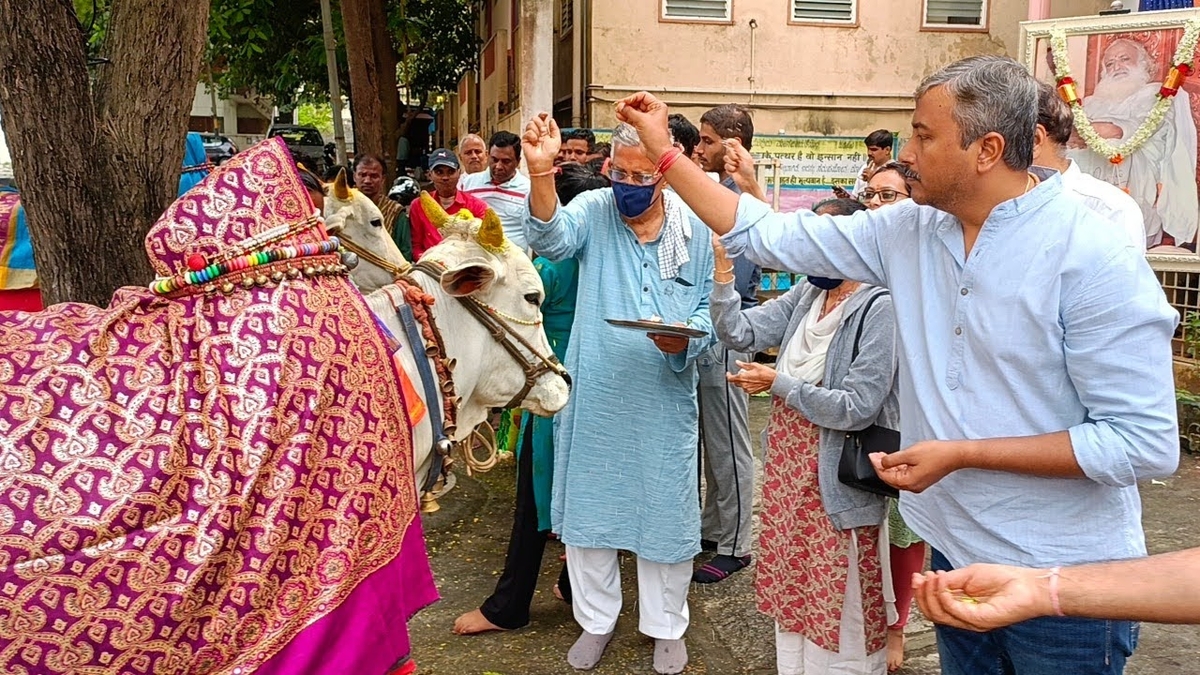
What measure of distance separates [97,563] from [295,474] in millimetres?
418

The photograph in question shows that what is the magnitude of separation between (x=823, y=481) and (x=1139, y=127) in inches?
226

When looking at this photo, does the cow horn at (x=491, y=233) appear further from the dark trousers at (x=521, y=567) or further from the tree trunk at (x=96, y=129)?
the tree trunk at (x=96, y=129)

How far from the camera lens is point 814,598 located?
3492 mm

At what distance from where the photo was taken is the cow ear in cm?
307

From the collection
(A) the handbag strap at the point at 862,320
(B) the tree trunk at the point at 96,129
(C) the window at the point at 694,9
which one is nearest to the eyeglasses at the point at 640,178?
(A) the handbag strap at the point at 862,320

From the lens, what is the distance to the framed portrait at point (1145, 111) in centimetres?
755

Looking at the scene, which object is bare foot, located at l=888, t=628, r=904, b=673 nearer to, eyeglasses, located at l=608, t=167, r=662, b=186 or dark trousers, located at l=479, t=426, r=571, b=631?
dark trousers, located at l=479, t=426, r=571, b=631

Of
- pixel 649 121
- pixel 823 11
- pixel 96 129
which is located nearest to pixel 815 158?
pixel 823 11

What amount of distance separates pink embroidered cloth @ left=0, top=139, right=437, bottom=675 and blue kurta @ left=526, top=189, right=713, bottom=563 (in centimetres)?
151

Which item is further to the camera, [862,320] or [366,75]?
[366,75]

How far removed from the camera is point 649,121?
2607 mm

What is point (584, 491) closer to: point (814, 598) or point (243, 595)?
point (814, 598)

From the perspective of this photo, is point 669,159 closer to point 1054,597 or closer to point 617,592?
point 1054,597

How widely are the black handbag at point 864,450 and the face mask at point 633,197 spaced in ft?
3.21
